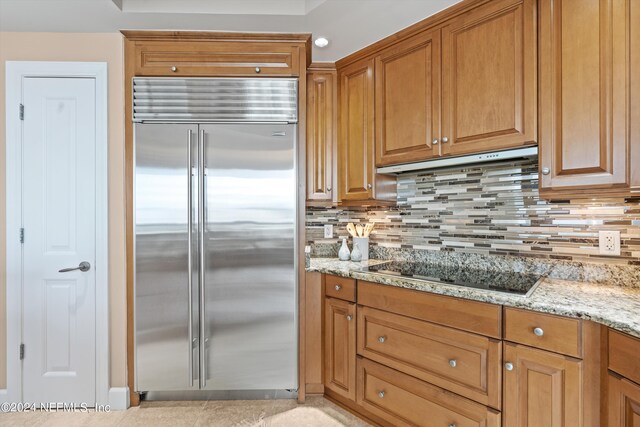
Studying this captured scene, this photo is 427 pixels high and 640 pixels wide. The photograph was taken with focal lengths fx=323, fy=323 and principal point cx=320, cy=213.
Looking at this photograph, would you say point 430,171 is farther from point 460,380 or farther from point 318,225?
point 460,380

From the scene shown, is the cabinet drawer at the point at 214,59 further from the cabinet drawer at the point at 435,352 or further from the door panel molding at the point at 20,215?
the cabinet drawer at the point at 435,352

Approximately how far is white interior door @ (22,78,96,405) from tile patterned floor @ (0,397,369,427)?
0.13 m

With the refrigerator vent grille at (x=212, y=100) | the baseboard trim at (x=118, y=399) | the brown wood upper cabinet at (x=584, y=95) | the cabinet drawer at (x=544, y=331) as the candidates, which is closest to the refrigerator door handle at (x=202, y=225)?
the refrigerator vent grille at (x=212, y=100)

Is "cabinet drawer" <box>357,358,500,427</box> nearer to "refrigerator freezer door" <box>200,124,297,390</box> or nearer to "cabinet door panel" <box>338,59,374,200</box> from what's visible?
"refrigerator freezer door" <box>200,124,297,390</box>

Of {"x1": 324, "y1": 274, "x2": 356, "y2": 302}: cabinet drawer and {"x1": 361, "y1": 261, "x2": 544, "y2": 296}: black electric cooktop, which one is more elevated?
{"x1": 361, "y1": 261, "x2": 544, "y2": 296}: black electric cooktop

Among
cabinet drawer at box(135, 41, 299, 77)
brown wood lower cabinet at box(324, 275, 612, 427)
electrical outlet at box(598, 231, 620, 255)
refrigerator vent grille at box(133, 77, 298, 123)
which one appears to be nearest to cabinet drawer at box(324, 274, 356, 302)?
brown wood lower cabinet at box(324, 275, 612, 427)

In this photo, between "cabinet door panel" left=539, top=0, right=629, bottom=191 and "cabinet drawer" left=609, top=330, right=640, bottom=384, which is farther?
"cabinet door panel" left=539, top=0, right=629, bottom=191

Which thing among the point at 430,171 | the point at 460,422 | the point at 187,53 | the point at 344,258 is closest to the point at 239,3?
the point at 187,53

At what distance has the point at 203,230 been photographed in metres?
2.07

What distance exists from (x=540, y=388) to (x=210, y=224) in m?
1.87

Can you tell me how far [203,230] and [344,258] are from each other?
3.28ft

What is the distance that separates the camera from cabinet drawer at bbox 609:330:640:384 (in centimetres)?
106

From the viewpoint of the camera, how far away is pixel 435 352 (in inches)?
63.1

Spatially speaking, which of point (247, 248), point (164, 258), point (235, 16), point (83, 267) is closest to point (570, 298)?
point (247, 248)
